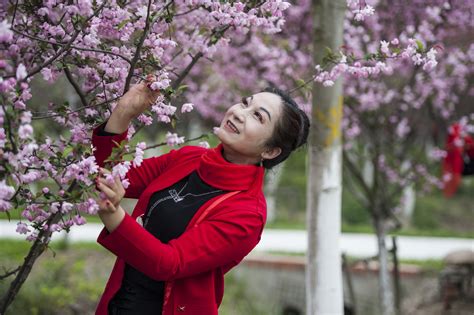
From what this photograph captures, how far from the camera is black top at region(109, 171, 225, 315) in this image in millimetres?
2396

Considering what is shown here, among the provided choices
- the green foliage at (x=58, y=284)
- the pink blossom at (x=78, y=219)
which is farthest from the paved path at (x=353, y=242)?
the pink blossom at (x=78, y=219)

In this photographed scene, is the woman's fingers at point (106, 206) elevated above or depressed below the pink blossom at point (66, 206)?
below

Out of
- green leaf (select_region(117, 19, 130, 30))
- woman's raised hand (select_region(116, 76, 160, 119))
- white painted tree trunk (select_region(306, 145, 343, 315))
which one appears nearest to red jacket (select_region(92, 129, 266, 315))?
woman's raised hand (select_region(116, 76, 160, 119))

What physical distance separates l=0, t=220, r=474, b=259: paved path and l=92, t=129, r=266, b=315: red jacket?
8.11 m

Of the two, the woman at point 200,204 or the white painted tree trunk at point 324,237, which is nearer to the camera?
the woman at point 200,204

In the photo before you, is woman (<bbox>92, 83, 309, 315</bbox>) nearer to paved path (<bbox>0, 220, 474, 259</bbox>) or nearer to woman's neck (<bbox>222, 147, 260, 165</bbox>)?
woman's neck (<bbox>222, 147, 260, 165</bbox>)

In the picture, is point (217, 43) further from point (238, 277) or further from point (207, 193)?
point (238, 277)

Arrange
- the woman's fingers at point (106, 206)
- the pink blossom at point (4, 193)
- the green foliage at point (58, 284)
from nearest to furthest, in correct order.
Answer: the pink blossom at point (4, 193), the woman's fingers at point (106, 206), the green foliage at point (58, 284)

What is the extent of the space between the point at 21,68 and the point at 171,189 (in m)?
0.75

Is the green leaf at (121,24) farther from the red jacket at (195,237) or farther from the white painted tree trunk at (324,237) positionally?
the white painted tree trunk at (324,237)

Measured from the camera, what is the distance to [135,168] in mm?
2637

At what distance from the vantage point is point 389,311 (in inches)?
258

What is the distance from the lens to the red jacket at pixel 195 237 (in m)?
2.12

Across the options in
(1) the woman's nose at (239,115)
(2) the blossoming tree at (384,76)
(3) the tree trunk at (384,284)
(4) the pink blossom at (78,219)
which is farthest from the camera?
(3) the tree trunk at (384,284)
